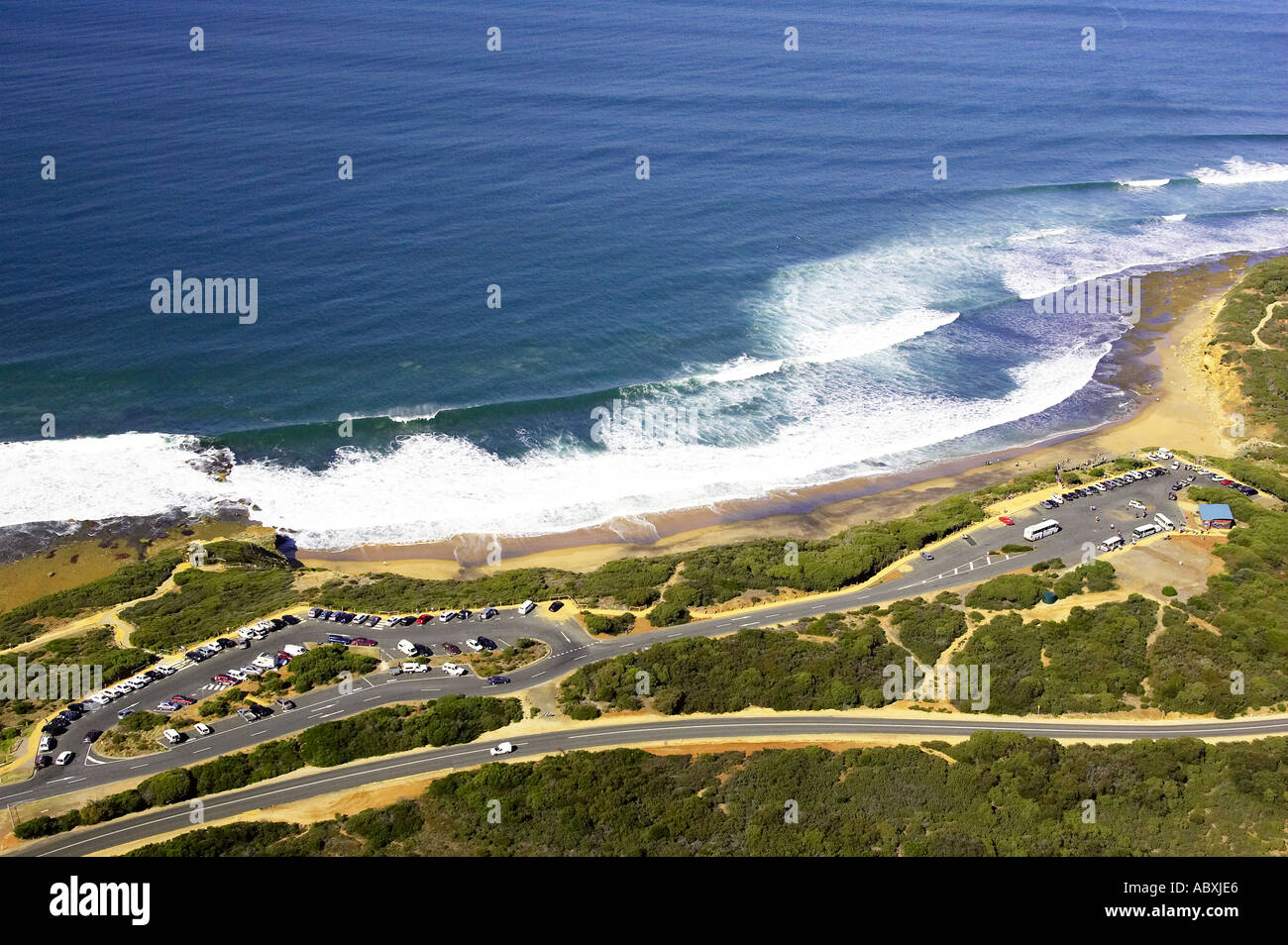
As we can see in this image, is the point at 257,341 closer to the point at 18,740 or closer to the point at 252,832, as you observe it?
the point at 18,740

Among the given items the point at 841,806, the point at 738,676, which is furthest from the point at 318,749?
the point at 841,806

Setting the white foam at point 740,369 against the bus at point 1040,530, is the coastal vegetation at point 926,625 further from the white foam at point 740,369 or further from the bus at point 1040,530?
the white foam at point 740,369

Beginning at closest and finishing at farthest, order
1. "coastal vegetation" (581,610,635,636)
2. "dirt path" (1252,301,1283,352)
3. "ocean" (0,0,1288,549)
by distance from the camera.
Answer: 1. "coastal vegetation" (581,610,635,636)
2. "ocean" (0,0,1288,549)
3. "dirt path" (1252,301,1283,352)

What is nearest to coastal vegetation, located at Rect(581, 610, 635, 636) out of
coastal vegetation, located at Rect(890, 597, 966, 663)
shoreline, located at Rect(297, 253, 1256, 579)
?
shoreline, located at Rect(297, 253, 1256, 579)

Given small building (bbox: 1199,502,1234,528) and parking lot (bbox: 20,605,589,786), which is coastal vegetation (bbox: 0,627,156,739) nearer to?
parking lot (bbox: 20,605,589,786)

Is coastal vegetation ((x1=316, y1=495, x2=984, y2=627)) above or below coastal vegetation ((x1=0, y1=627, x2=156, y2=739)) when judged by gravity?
above

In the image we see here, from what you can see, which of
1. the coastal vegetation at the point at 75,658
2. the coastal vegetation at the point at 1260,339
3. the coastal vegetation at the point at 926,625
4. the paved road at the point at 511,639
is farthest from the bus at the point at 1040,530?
the coastal vegetation at the point at 75,658

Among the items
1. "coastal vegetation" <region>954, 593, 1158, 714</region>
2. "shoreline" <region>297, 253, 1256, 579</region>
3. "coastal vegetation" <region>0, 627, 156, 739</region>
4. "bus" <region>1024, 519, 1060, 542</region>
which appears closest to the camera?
"coastal vegetation" <region>0, 627, 156, 739</region>
